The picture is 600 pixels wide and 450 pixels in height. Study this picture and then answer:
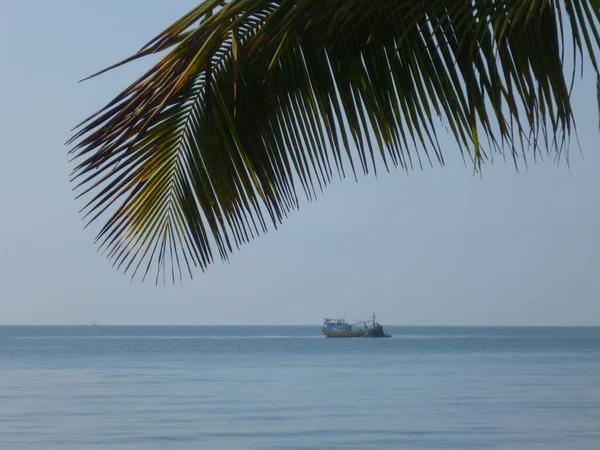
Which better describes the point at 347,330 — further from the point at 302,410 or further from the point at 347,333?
the point at 302,410

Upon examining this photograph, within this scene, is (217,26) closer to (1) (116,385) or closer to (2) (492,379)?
(1) (116,385)

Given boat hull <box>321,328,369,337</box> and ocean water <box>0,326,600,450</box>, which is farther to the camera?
boat hull <box>321,328,369,337</box>

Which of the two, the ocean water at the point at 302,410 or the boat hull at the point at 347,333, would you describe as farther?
A: the boat hull at the point at 347,333

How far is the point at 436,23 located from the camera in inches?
63.5

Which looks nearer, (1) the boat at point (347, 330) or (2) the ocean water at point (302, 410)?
(2) the ocean water at point (302, 410)

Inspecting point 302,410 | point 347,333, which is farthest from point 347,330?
point 302,410

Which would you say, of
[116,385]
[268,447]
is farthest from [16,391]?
[268,447]

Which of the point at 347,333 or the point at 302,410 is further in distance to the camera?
the point at 347,333

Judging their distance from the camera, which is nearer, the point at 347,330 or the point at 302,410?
the point at 302,410

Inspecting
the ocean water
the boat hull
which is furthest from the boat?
the ocean water

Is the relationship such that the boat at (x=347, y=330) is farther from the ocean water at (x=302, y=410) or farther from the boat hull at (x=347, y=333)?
the ocean water at (x=302, y=410)

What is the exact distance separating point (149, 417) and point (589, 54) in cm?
3072

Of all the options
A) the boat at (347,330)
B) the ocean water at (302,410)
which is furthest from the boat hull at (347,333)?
the ocean water at (302,410)

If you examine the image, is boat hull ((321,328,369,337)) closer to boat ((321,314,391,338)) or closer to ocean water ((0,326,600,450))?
boat ((321,314,391,338))
